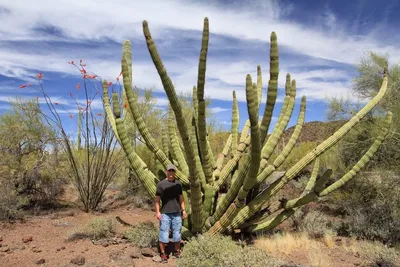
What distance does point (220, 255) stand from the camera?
527 cm

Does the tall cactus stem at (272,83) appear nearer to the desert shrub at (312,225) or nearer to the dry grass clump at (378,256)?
the dry grass clump at (378,256)

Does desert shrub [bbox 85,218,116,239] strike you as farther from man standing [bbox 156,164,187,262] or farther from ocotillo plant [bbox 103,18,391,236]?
man standing [bbox 156,164,187,262]

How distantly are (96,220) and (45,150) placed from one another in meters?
5.18

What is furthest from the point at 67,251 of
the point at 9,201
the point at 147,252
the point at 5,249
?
the point at 9,201

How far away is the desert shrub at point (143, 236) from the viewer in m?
6.96

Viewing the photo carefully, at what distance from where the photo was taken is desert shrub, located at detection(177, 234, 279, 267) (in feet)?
16.3

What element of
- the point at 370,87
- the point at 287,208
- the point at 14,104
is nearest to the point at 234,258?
the point at 287,208

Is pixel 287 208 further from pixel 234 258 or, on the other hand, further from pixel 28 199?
pixel 28 199

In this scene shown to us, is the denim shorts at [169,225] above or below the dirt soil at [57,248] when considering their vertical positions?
above

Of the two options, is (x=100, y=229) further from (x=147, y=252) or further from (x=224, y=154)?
(x=224, y=154)

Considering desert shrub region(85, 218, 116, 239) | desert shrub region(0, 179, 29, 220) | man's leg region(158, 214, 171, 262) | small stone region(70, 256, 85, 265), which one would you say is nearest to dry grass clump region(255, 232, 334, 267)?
man's leg region(158, 214, 171, 262)

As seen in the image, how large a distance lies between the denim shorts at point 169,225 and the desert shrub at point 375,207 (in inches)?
158

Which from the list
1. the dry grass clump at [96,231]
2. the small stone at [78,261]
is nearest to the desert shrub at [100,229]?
the dry grass clump at [96,231]

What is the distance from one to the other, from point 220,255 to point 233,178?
9.12ft
